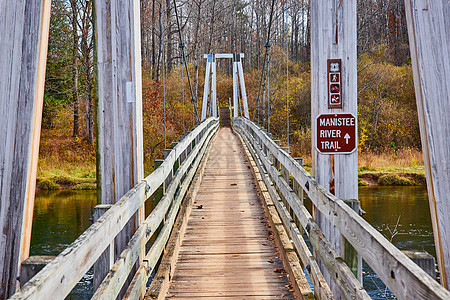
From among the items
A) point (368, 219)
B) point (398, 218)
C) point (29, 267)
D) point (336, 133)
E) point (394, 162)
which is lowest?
point (368, 219)

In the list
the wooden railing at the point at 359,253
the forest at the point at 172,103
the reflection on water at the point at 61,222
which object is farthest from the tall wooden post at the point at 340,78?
the forest at the point at 172,103

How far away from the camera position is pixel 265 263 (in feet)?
13.4

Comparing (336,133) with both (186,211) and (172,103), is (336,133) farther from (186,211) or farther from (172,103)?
(172,103)

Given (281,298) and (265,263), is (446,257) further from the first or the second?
(265,263)

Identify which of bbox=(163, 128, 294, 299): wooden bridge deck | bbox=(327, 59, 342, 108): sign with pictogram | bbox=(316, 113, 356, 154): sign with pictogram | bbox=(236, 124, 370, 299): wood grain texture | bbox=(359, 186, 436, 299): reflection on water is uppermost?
bbox=(327, 59, 342, 108): sign with pictogram

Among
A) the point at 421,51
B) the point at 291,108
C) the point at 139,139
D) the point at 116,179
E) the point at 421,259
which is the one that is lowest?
the point at 421,259

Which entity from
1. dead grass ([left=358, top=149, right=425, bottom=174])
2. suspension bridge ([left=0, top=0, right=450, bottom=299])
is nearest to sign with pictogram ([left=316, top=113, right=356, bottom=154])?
suspension bridge ([left=0, top=0, right=450, bottom=299])

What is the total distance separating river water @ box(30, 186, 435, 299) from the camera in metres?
8.06

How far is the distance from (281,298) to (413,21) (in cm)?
220

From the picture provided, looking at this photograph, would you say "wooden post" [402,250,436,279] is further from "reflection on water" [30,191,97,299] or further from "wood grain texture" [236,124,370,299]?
"reflection on water" [30,191,97,299]

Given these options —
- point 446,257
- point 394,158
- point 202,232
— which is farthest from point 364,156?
point 446,257

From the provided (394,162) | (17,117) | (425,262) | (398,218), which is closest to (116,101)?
(17,117)

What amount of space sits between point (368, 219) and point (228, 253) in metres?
7.47

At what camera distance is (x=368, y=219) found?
11.0 metres
